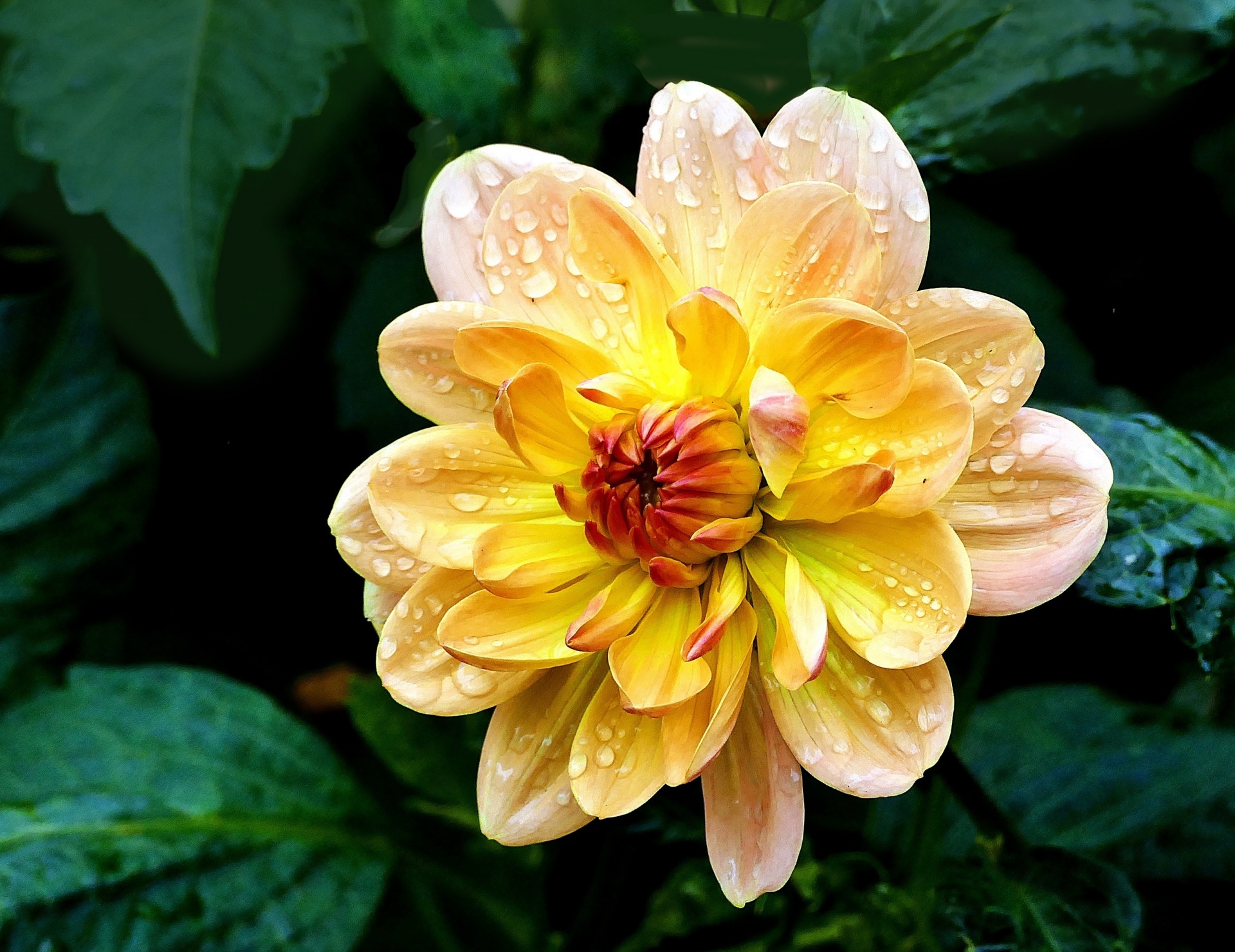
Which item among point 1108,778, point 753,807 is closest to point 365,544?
point 753,807

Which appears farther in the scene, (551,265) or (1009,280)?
(1009,280)

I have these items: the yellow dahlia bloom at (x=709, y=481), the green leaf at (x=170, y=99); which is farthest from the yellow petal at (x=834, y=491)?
the green leaf at (x=170, y=99)

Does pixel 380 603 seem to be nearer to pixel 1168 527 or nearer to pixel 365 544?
pixel 365 544

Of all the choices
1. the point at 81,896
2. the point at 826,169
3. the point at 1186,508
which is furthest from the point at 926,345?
the point at 81,896

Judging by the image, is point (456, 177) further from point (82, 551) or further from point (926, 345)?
point (82, 551)

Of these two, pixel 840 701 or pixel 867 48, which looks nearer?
pixel 840 701

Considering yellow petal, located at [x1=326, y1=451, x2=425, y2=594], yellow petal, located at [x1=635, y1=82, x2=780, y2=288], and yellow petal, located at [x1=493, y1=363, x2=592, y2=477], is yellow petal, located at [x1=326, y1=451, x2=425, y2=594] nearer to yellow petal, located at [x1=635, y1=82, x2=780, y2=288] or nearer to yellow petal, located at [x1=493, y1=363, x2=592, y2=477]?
yellow petal, located at [x1=493, y1=363, x2=592, y2=477]
